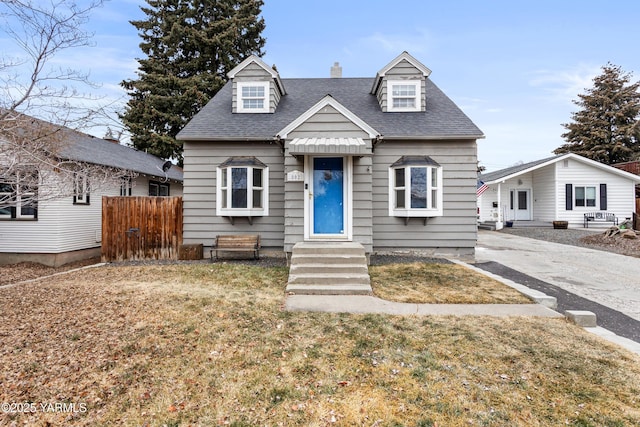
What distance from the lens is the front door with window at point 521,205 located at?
21359mm

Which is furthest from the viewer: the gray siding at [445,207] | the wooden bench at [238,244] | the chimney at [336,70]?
the chimney at [336,70]

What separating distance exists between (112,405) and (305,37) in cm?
1896

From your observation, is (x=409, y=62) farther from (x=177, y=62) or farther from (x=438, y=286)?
(x=177, y=62)

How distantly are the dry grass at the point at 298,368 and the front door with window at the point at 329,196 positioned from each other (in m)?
3.51

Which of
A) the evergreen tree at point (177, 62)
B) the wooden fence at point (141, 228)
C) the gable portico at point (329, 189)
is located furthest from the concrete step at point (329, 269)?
the evergreen tree at point (177, 62)

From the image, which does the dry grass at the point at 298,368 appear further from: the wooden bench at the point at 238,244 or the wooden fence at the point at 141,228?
the wooden fence at the point at 141,228

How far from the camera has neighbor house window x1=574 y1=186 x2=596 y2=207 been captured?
62.2ft

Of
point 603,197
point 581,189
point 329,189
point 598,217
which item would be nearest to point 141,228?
point 329,189

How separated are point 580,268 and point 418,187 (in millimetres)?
5192

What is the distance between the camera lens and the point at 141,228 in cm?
916

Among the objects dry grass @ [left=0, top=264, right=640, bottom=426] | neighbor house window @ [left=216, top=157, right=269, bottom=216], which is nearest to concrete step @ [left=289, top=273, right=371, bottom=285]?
dry grass @ [left=0, top=264, right=640, bottom=426]

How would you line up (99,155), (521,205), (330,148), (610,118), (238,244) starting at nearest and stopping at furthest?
1. (330,148)
2. (238,244)
3. (99,155)
4. (521,205)
5. (610,118)

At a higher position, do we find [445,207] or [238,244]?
[445,207]

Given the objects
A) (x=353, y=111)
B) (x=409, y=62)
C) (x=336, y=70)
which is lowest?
(x=353, y=111)
